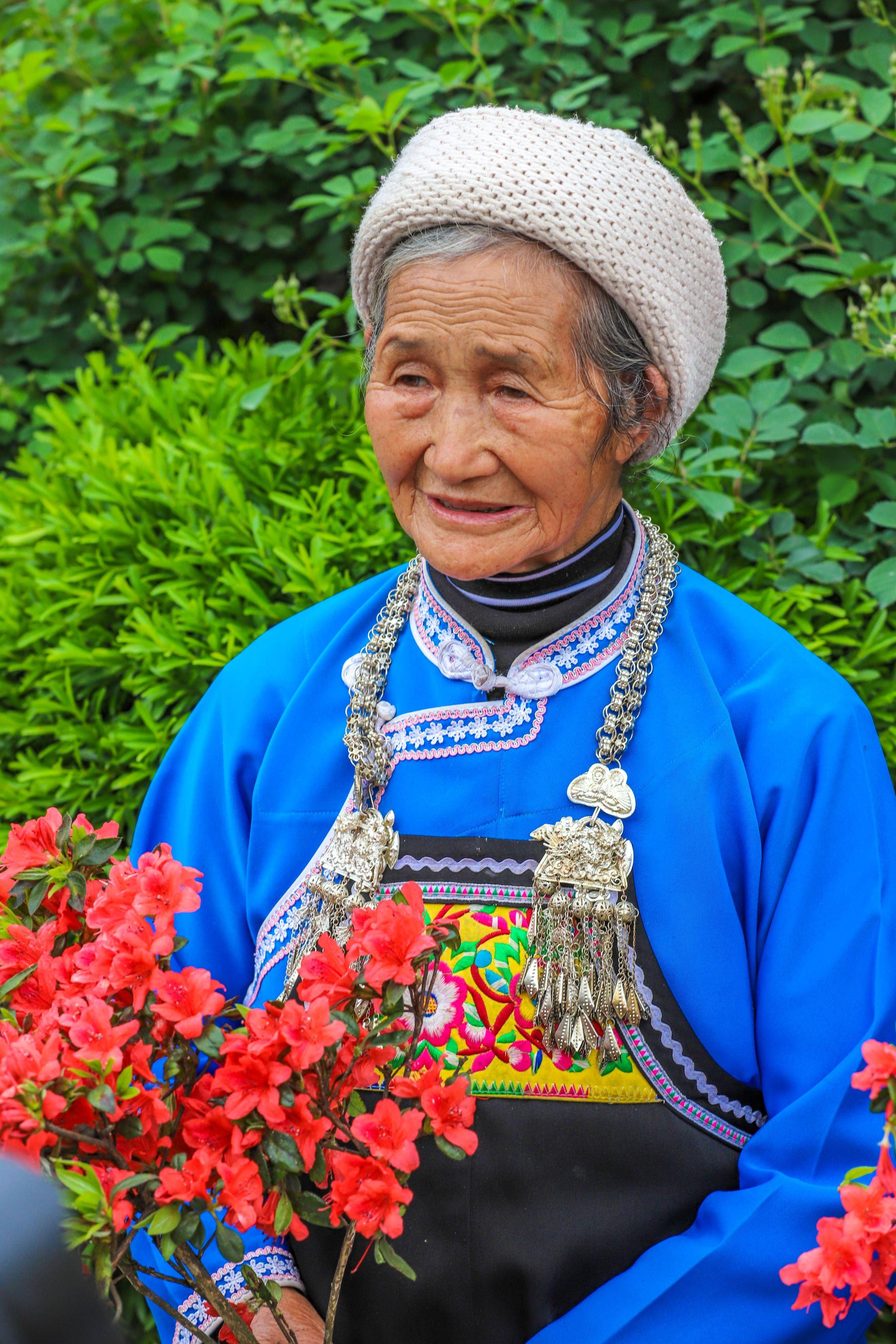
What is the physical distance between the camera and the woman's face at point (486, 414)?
163 cm

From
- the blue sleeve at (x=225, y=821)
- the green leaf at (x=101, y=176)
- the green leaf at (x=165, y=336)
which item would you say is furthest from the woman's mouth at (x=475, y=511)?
the green leaf at (x=101, y=176)

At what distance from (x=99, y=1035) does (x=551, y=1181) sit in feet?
2.46

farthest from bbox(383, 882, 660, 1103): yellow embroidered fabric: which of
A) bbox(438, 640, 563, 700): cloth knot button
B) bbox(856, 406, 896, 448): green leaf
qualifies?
bbox(856, 406, 896, 448): green leaf

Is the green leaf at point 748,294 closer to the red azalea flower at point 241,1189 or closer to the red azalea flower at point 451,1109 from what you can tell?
the red azalea flower at point 451,1109

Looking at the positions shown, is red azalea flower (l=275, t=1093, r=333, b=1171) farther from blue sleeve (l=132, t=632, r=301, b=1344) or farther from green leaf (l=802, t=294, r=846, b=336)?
green leaf (l=802, t=294, r=846, b=336)

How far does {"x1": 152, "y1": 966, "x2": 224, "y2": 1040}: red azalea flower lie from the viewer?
1278 mm

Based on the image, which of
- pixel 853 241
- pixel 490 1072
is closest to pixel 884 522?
pixel 853 241

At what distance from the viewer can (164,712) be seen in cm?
256

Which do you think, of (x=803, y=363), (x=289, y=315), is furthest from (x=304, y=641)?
(x=803, y=363)

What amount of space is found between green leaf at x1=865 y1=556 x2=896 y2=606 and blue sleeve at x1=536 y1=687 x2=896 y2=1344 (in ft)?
2.24

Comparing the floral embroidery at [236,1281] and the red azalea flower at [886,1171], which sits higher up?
the red azalea flower at [886,1171]

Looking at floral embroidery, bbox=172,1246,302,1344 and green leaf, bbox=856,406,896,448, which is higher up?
green leaf, bbox=856,406,896,448

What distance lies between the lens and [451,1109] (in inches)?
52.2

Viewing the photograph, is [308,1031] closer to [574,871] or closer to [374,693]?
[574,871]
